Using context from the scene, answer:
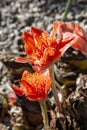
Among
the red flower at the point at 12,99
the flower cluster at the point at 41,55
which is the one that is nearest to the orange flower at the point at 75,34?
the flower cluster at the point at 41,55

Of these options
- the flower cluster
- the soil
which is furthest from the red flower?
the flower cluster

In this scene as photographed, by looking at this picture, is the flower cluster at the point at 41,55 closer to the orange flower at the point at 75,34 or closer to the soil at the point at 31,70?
the orange flower at the point at 75,34

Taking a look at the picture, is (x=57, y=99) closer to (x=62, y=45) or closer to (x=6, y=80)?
(x=62, y=45)

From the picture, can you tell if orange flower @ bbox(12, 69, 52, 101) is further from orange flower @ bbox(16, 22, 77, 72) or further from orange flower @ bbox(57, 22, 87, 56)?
orange flower @ bbox(57, 22, 87, 56)

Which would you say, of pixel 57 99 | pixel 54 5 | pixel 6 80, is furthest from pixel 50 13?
pixel 57 99

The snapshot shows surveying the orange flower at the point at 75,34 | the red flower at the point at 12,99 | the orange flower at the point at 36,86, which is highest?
the orange flower at the point at 75,34

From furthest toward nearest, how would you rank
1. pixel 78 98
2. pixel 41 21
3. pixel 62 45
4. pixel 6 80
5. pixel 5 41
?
1. pixel 41 21
2. pixel 5 41
3. pixel 6 80
4. pixel 78 98
5. pixel 62 45

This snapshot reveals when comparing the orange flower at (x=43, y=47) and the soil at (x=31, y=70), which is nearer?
the orange flower at (x=43, y=47)
